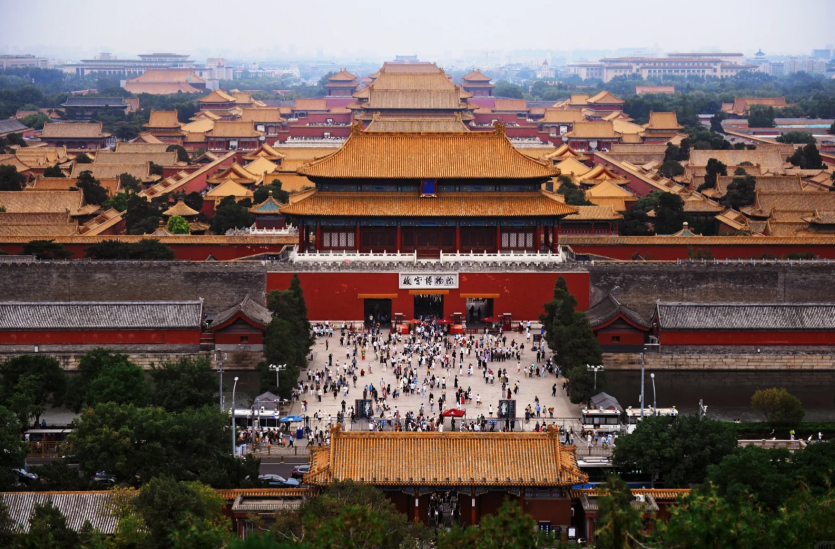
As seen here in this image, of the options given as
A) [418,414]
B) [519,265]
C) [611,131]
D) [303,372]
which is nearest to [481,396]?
[418,414]

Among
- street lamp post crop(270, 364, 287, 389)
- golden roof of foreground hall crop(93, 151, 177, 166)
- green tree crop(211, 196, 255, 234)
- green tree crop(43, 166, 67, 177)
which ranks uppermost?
golden roof of foreground hall crop(93, 151, 177, 166)

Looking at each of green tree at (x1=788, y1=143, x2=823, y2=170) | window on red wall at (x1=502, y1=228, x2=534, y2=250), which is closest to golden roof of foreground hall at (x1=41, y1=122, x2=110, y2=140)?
green tree at (x1=788, y1=143, x2=823, y2=170)

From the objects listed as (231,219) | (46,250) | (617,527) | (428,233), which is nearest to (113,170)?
(231,219)

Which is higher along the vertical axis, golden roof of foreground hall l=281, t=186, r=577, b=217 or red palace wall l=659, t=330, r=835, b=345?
golden roof of foreground hall l=281, t=186, r=577, b=217

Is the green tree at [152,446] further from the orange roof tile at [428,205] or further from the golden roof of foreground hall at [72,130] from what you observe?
the golden roof of foreground hall at [72,130]

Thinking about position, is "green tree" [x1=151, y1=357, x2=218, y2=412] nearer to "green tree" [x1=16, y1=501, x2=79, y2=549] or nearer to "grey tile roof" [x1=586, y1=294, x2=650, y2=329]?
"green tree" [x1=16, y1=501, x2=79, y2=549]

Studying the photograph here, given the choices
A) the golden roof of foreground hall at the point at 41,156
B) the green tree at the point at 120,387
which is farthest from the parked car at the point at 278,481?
the golden roof of foreground hall at the point at 41,156

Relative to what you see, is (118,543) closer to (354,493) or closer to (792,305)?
(354,493)
